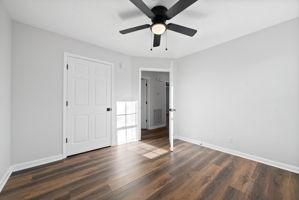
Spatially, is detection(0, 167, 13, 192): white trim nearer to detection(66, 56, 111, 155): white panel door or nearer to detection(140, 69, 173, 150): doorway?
detection(66, 56, 111, 155): white panel door

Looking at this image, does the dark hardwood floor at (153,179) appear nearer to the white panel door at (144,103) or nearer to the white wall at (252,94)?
the white wall at (252,94)

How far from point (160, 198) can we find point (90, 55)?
2962 mm

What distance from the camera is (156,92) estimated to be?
575 centimetres

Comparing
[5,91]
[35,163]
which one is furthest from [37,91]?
[35,163]

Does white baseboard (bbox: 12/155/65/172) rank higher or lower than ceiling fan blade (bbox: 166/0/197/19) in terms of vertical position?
lower

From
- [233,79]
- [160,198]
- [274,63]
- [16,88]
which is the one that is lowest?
[160,198]

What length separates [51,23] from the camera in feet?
7.44

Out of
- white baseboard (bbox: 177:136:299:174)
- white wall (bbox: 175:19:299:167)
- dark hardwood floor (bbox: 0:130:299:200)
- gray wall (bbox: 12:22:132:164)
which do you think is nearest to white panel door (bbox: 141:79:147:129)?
white wall (bbox: 175:19:299:167)

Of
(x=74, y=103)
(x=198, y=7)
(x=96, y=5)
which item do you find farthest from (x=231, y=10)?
(x=74, y=103)

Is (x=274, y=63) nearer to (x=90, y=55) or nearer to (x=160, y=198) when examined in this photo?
(x=160, y=198)

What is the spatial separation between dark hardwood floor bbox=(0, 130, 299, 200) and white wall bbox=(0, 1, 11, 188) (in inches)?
15.1

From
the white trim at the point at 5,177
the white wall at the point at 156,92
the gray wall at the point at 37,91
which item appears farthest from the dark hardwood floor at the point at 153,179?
the white wall at the point at 156,92

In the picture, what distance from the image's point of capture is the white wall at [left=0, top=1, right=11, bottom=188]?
177 centimetres

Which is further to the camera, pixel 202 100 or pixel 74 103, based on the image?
pixel 202 100
